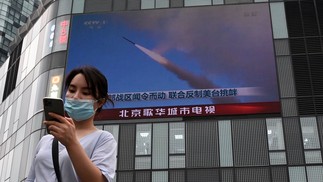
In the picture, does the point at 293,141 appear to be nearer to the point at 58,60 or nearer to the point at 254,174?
the point at 254,174

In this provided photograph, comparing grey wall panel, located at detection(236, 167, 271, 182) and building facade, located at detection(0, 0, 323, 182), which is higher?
building facade, located at detection(0, 0, 323, 182)

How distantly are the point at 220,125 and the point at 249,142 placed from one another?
1484 mm

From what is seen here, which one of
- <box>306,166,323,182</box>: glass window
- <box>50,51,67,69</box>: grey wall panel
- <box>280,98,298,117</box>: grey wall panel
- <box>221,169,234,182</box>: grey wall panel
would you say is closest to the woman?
<box>221,169,234,182</box>: grey wall panel

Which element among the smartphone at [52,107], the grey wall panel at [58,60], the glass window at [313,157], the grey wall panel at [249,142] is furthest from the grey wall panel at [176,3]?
the smartphone at [52,107]

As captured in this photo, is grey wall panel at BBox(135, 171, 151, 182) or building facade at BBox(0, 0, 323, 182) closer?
building facade at BBox(0, 0, 323, 182)

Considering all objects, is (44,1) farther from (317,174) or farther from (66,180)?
(66,180)

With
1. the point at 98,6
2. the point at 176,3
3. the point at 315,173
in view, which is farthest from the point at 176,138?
the point at 98,6

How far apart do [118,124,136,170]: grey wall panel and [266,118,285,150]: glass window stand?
19.5 feet

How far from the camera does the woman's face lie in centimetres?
247

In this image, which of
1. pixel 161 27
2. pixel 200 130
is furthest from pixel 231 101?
pixel 161 27

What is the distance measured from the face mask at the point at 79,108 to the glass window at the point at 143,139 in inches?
707

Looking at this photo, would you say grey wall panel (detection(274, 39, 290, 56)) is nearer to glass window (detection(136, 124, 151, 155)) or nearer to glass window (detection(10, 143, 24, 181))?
glass window (detection(136, 124, 151, 155))

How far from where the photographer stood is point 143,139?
20.6m

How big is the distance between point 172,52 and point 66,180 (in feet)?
66.3
